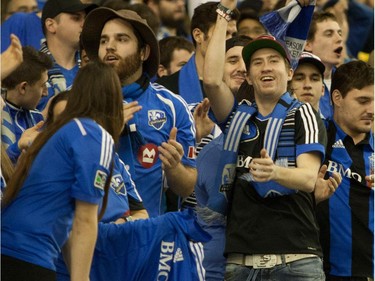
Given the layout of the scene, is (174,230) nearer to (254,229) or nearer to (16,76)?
(254,229)

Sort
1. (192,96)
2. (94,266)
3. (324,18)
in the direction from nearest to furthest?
(94,266), (192,96), (324,18)

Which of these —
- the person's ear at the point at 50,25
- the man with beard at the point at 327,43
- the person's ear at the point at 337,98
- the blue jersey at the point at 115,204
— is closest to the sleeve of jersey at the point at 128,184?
the blue jersey at the point at 115,204

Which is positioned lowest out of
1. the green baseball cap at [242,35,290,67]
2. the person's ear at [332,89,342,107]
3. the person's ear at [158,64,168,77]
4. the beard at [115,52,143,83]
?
the person's ear at [332,89,342,107]

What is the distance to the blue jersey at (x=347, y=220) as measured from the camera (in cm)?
858

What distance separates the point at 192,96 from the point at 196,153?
0.98m

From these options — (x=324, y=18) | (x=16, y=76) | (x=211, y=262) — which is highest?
(x=324, y=18)

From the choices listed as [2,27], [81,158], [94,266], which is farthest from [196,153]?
[2,27]

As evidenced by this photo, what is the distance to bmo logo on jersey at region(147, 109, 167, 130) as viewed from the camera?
8297mm

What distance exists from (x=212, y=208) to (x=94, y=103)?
1486 mm

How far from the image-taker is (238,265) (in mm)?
7465

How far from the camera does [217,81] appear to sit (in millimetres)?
7930

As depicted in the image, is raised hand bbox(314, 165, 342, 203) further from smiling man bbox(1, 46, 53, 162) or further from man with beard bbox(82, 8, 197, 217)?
smiling man bbox(1, 46, 53, 162)

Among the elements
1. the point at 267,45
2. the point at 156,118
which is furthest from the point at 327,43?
the point at 267,45

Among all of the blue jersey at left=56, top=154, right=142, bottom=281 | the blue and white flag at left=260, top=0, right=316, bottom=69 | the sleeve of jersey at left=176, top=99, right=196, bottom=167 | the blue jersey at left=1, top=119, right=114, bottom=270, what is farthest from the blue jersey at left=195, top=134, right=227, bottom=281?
the blue jersey at left=1, top=119, right=114, bottom=270
